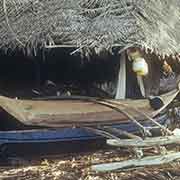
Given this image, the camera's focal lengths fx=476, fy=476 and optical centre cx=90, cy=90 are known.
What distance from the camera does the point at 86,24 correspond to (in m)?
4.93

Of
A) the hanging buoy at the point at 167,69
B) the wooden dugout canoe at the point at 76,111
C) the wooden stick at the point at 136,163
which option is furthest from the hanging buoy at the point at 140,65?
the hanging buoy at the point at 167,69

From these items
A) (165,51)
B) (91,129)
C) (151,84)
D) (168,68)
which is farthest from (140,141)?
(168,68)

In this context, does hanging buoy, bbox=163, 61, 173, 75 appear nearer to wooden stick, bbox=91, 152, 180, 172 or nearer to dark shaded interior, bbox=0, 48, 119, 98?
dark shaded interior, bbox=0, 48, 119, 98

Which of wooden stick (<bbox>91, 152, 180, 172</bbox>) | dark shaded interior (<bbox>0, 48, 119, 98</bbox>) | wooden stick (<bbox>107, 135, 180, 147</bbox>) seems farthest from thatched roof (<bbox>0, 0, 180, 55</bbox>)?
dark shaded interior (<bbox>0, 48, 119, 98</bbox>)

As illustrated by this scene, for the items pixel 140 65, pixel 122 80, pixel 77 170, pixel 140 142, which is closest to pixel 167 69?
pixel 122 80

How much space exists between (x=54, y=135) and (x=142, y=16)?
1769 mm

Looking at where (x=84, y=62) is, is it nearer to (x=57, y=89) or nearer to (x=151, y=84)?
(x=57, y=89)

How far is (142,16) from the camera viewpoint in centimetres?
495

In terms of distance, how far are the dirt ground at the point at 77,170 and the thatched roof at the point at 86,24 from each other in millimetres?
1285

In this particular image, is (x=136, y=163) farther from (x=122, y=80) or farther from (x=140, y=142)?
(x=122, y=80)

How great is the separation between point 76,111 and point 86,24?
108cm

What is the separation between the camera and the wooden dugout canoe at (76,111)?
17.3ft

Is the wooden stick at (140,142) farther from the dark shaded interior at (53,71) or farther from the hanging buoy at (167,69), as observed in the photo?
the dark shaded interior at (53,71)

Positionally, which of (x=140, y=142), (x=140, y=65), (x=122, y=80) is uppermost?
(x=140, y=65)
